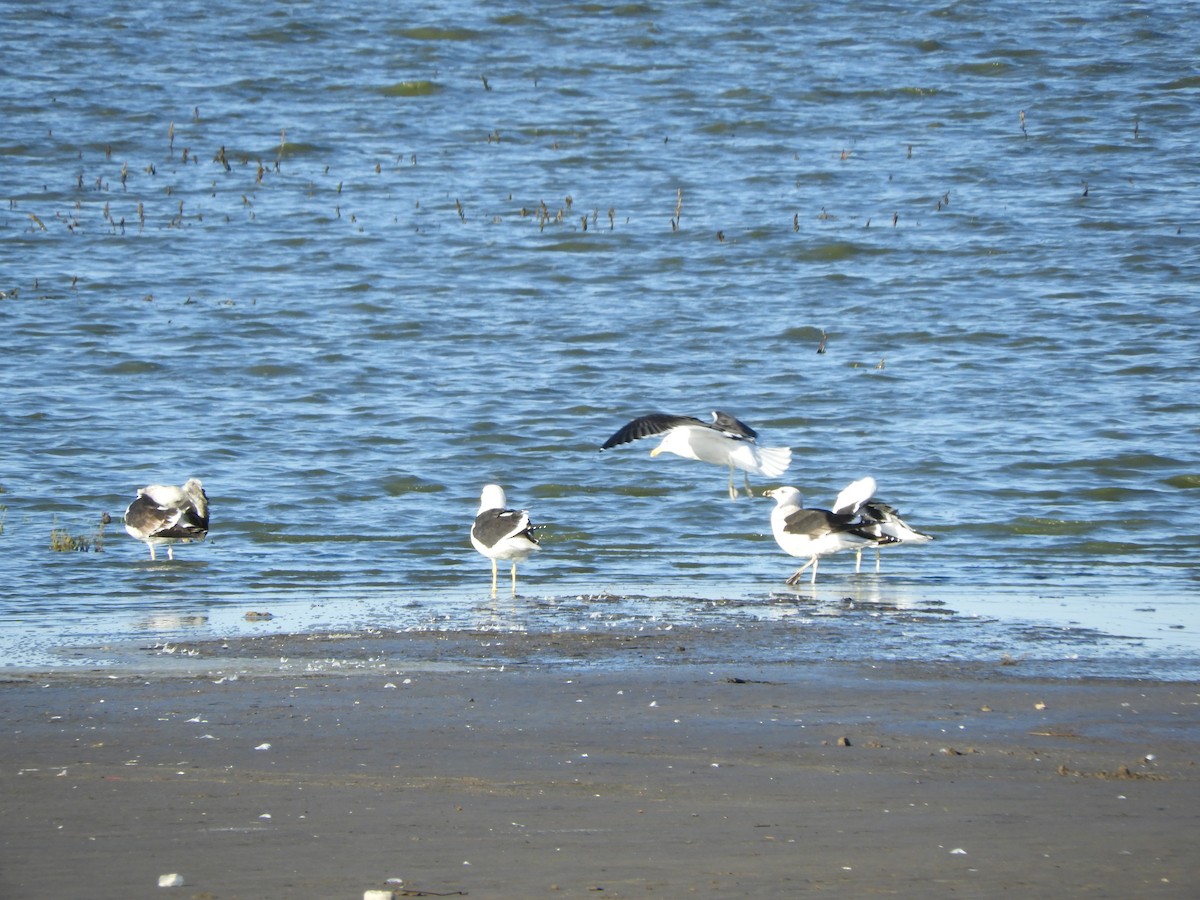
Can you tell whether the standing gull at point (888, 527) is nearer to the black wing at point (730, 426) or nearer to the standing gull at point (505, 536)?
the black wing at point (730, 426)

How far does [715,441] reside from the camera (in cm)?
1402

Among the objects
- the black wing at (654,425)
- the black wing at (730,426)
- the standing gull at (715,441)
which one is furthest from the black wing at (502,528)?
the black wing at (730,426)

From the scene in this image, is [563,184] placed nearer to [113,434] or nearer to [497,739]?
[113,434]

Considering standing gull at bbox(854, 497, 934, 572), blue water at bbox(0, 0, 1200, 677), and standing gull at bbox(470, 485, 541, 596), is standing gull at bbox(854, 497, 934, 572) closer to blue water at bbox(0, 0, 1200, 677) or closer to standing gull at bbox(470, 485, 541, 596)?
blue water at bbox(0, 0, 1200, 677)

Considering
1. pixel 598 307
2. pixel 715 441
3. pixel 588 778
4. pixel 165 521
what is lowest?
pixel 588 778

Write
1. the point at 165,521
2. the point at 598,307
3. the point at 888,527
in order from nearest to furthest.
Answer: the point at 888,527
the point at 165,521
the point at 598,307

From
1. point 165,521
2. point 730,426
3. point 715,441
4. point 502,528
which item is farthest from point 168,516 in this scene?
point 715,441

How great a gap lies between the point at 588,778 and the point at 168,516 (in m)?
6.91

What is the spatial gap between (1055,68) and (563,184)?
37.8 ft

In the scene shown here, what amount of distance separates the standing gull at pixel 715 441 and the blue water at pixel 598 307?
1.58ft

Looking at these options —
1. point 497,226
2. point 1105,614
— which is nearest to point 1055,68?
point 497,226

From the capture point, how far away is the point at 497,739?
6.71 metres

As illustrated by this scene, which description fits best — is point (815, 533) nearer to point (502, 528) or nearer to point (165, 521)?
point (502, 528)

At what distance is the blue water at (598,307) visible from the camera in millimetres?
11445
